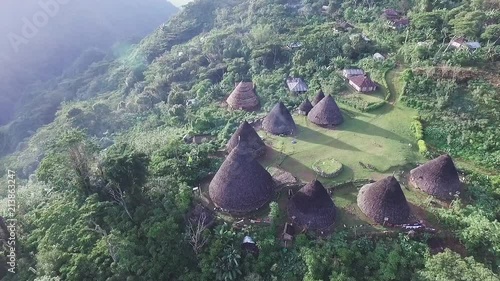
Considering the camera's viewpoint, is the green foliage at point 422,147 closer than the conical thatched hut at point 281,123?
Yes

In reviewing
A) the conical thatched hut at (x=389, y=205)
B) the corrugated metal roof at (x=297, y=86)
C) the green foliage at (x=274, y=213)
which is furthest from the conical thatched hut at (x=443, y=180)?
the corrugated metal roof at (x=297, y=86)

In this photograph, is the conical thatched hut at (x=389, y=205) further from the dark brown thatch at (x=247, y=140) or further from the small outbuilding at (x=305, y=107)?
the small outbuilding at (x=305, y=107)

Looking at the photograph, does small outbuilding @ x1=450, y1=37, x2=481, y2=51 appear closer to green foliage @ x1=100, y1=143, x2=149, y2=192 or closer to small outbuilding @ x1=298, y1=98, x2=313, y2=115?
small outbuilding @ x1=298, y1=98, x2=313, y2=115

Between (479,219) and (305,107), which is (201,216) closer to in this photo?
(305,107)

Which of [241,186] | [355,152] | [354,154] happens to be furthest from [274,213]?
[355,152]

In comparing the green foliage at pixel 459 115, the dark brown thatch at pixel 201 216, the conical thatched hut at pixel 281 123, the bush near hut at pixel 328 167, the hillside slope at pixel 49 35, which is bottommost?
the green foliage at pixel 459 115

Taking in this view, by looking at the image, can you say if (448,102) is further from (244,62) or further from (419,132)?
(244,62)
